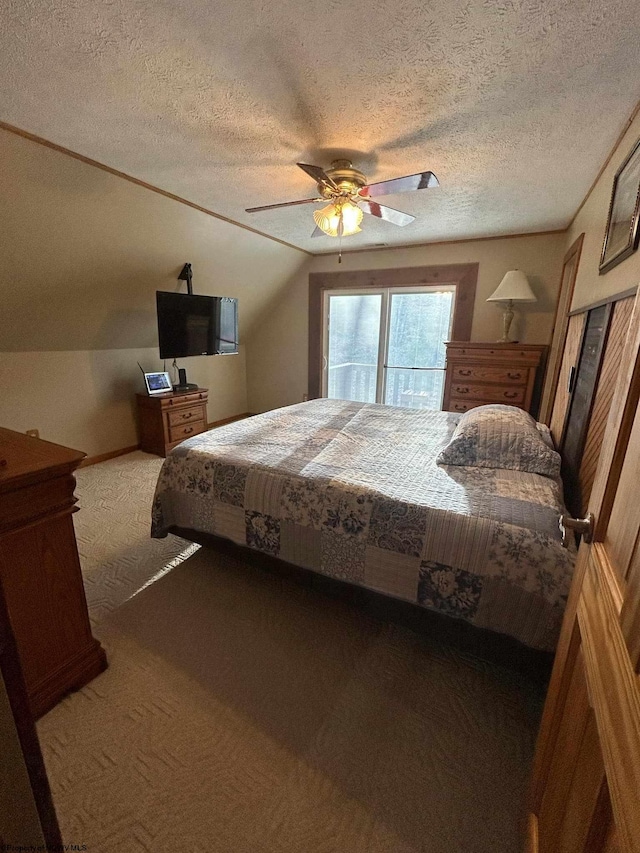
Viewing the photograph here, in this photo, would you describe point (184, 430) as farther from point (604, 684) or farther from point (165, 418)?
point (604, 684)

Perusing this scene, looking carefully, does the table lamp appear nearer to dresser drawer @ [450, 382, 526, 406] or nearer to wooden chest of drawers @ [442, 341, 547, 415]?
wooden chest of drawers @ [442, 341, 547, 415]

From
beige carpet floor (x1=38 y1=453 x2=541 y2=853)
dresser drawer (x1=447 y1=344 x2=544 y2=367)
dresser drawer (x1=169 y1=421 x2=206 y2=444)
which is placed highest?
dresser drawer (x1=447 y1=344 x2=544 y2=367)

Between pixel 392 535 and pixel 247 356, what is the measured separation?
4.55 meters

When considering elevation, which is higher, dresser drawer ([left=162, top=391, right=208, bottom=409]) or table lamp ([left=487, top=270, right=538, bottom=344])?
table lamp ([left=487, top=270, right=538, bottom=344])

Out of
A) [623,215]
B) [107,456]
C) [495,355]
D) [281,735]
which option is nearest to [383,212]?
[623,215]

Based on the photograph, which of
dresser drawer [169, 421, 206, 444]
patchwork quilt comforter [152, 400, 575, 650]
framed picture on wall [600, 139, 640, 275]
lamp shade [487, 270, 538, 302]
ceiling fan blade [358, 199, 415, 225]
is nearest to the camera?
patchwork quilt comforter [152, 400, 575, 650]

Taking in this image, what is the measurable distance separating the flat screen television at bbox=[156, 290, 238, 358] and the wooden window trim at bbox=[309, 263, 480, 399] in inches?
48.0

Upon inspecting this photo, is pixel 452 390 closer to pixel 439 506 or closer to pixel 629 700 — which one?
pixel 439 506

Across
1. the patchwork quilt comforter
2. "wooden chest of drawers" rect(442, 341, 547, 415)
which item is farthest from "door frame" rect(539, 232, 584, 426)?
the patchwork quilt comforter

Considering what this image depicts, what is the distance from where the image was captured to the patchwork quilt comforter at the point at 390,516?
4.36 feet

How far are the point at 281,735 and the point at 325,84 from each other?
98.6 inches

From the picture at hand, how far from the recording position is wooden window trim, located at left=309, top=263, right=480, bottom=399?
4004mm

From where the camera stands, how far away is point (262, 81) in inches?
58.1

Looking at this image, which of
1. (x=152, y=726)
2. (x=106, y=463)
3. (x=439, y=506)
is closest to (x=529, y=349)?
(x=439, y=506)
